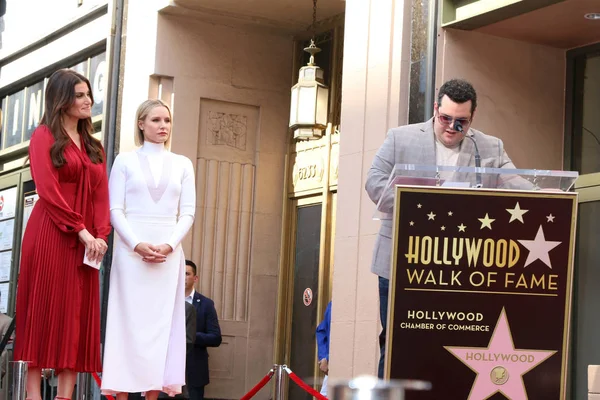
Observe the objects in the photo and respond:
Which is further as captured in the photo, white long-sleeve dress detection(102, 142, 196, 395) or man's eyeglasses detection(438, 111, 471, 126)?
white long-sleeve dress detection(102, 142, 196, 395)

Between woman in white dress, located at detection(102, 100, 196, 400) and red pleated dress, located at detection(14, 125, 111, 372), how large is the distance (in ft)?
0.52

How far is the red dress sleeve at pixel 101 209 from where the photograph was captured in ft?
22.0

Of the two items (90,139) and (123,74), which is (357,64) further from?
(123,74)

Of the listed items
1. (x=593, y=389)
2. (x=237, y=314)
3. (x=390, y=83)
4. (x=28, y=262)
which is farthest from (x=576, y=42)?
(x=237, y=314)

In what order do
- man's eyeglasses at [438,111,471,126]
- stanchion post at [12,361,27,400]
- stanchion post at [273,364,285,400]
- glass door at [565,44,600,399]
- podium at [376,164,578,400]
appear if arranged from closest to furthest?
1. podium at [376,164,578,400]
2. man's eyeglasses at [438,111,471,126]
3. stanchion post at [12,361,27,400]
4. stanchion post at [273,364,285,400]
5. glass door at [565,44,600,399]

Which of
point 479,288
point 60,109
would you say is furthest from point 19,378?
point 479,288

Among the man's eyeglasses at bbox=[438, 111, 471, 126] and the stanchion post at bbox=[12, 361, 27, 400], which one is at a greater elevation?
the man's eyeglasses at bbox=[438, 111, 471, 126]

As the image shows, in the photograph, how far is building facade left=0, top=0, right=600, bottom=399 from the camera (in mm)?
9117

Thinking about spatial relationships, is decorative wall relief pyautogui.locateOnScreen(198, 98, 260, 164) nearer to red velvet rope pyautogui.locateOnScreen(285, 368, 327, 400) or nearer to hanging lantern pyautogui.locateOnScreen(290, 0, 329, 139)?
hanging lantern pyautogui.locateOnScreen(290, 0, 329, 139)

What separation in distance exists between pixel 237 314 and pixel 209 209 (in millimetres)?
1267

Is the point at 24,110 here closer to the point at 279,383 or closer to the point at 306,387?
the point at 279,383

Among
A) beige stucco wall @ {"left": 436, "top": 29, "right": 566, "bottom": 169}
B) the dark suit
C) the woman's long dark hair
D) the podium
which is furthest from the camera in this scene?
the dark suit

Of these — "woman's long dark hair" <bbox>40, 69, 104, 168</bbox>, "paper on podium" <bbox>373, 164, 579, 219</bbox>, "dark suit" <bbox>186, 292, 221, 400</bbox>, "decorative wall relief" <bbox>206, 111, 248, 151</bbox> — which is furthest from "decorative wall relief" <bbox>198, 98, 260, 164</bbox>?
"paper on podium" <bbox>373, 164, 579, 219</bbox>

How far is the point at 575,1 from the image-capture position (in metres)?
8.31
